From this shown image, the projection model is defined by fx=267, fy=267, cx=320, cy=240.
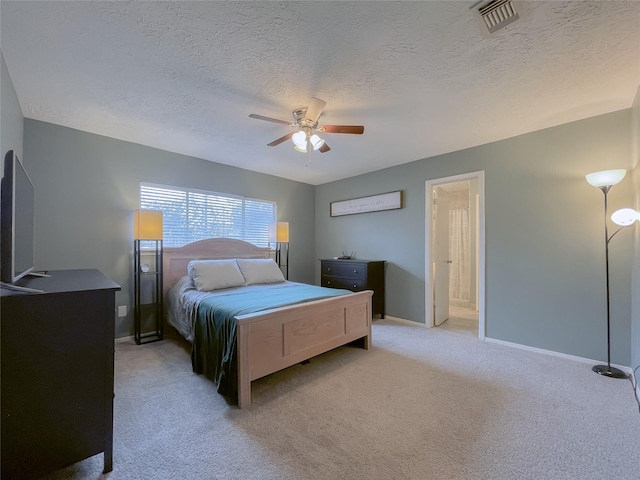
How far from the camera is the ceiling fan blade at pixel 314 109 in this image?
201 centimetres

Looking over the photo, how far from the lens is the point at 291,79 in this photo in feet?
6.55

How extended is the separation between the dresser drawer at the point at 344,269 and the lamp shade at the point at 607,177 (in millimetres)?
2569

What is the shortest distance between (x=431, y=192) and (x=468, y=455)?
10.3 feet

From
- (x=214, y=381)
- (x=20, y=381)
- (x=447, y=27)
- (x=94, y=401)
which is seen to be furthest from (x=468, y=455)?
(x=447, y=27)

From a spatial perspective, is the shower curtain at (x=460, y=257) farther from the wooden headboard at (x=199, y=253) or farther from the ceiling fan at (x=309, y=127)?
the ceiling fan at (x=309, y=127)

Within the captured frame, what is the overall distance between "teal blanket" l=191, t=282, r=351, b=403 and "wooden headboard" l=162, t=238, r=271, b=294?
1243 millimetres

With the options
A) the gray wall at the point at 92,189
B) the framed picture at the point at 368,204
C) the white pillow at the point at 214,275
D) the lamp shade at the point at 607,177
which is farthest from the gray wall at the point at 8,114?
the lamp shade at the point at 607,177

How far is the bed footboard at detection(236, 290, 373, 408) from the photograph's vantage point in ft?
6.12

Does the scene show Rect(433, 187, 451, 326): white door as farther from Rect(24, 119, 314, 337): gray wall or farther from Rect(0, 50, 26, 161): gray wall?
Rect(0, 50, 26, 161): gray wall

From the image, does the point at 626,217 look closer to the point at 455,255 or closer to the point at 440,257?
the point at 440,257

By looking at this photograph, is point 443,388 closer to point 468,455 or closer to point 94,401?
point 468,455

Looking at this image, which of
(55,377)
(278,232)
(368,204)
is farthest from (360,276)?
(55,377)

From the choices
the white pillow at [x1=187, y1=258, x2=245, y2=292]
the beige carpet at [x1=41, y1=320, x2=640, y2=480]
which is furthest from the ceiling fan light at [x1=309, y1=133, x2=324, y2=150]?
the beige carpet at [x1=41, y1=320, x2=640, y2=480]

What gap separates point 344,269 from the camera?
4293 millimetres
